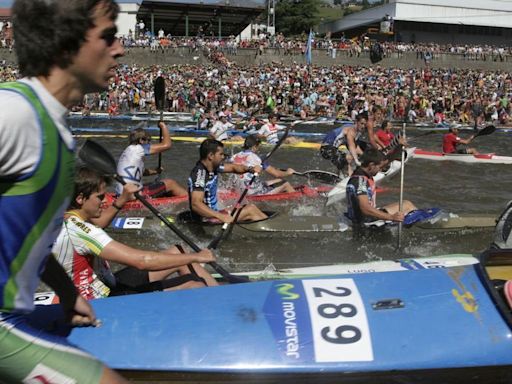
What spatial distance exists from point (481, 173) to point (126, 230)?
32.6 feet

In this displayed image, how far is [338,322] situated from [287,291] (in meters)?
0.37

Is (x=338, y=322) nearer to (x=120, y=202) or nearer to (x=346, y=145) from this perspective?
(x=120, y=202)

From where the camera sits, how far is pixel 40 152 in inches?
63.7

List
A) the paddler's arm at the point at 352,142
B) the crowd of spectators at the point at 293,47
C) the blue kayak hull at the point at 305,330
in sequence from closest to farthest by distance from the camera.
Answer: the blue kayak hull at the point at 305,330, the paddler's arm at the point at 352,142, the crowd of spectators at the point at 293,47

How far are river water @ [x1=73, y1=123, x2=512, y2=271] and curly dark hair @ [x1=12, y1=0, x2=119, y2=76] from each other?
5.04 m

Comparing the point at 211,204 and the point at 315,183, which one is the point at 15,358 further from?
the point at 315,183

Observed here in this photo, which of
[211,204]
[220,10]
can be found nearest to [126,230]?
[211,204]

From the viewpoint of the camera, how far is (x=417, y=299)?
10.6 feet

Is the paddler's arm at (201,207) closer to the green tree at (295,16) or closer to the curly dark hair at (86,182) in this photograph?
the curly dark hair at (86,182)

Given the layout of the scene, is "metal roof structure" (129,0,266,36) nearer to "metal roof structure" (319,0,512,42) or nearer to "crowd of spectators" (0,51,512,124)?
"metal roof structure" (319,0,512,42)

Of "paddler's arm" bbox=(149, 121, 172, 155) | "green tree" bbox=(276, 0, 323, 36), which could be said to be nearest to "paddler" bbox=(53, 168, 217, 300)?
"paddler's arm" bbox=(149, 121, 172, 155)

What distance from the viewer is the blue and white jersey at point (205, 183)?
705 centimetres

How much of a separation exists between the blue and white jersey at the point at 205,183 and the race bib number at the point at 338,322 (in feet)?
12.6

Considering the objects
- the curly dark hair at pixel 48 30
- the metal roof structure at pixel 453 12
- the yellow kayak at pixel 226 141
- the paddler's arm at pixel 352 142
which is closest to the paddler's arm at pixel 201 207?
the paddler's arm at pixel 352 142
